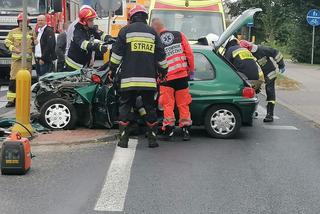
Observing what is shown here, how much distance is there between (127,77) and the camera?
807 cm

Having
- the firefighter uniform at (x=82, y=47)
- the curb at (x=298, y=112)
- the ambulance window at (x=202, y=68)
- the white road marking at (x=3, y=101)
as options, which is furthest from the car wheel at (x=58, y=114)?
the curb at (x=298, y=112)

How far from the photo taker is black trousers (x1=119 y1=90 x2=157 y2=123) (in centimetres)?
819

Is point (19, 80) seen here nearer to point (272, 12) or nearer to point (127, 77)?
point (127, 77)

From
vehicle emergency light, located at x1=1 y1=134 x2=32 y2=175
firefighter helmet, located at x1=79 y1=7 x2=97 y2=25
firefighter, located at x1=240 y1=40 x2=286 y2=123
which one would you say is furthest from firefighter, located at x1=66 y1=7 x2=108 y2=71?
vehicle emergency light, located at x1=1 y1=134 x2=32 y2=175

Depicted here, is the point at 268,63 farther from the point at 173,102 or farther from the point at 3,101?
the point at 3,101

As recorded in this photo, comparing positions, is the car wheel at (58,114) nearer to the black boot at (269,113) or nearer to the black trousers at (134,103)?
the black trousers at (134,103)

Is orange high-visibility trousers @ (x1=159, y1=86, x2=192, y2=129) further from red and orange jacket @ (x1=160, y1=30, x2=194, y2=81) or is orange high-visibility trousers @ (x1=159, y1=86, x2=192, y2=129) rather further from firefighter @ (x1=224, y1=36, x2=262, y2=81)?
firefighter @ (x1=224, y1=36, x2=262, y2=81)

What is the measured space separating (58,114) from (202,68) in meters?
2.38

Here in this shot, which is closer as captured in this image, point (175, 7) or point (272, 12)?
point (175, 7)

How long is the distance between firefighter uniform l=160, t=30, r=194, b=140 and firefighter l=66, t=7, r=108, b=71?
129cm

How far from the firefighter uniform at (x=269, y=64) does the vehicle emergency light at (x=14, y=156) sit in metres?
5.97

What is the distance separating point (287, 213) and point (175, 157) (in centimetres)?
247

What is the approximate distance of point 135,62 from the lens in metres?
8.03

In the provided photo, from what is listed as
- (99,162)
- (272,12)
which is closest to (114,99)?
(99,162)
